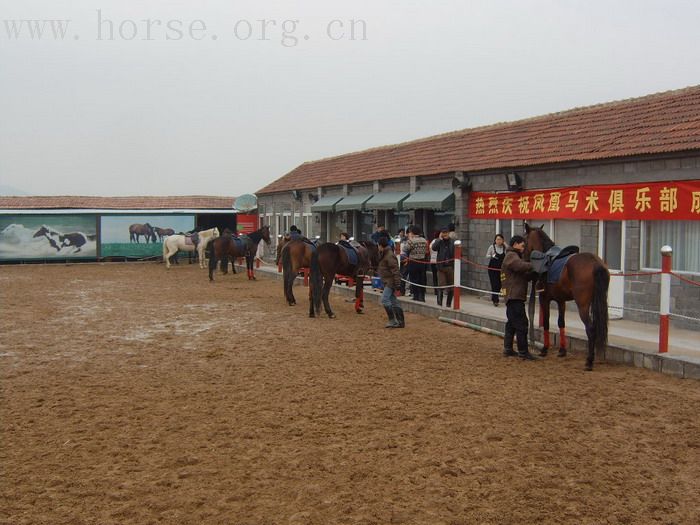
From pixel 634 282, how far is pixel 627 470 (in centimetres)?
723

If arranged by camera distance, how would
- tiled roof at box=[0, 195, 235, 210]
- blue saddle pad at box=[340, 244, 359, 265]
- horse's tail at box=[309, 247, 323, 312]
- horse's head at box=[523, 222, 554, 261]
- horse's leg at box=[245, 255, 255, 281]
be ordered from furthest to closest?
tiled roof at box=[0, 195, 235, 210]
horse's leg at box=[245, 255, 255, 281]
blue saddle pad at box=[340, 244, 359, 265]
horse's tail at box=[309, 247, 323, 312]
horse's head at box=[523, 222, 554, 261]

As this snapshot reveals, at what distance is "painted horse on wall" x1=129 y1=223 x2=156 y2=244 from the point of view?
30.4 m

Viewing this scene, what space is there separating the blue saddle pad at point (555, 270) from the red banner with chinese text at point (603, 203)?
2.66 m

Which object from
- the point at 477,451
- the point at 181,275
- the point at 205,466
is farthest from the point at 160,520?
the point at 181,275

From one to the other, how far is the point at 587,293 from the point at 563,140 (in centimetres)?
622

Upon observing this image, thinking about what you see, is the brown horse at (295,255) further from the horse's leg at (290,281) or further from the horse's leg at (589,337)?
the horse's leg at (589,337)

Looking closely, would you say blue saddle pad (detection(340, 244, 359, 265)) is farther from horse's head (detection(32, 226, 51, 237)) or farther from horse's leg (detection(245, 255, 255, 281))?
horse's head (detection(32, 226, 51, 237))

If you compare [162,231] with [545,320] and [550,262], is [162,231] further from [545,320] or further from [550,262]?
[550,262]

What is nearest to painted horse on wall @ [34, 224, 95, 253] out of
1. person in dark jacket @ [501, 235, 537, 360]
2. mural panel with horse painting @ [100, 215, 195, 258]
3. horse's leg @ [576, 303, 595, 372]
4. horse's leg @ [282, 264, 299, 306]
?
mural panel with horse painting @ [100, 215, 195, 258]

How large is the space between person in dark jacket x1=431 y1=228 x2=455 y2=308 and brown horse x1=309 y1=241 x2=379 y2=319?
1.26 meters

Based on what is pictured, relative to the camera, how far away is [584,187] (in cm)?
1214

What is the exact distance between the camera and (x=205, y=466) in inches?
193

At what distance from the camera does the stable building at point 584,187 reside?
10.6m

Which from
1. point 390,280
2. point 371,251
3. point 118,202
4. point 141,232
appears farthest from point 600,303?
point 118,202
